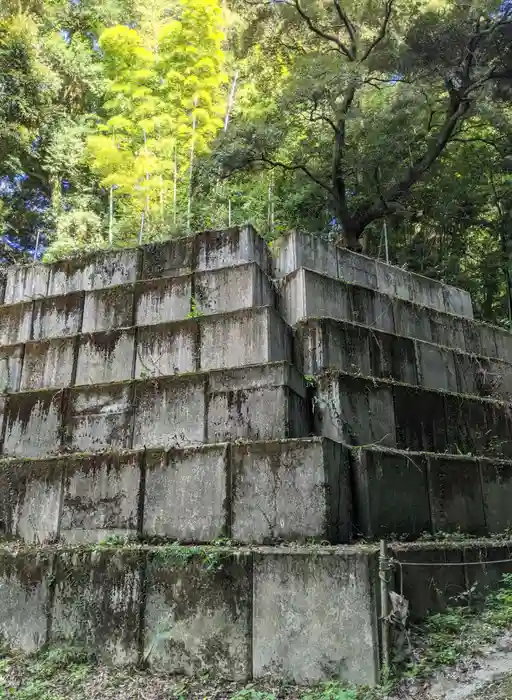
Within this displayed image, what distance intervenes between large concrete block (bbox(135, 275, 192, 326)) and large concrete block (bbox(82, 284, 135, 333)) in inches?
4.8

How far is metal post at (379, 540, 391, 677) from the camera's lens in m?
4.26

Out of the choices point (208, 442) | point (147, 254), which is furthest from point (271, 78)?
point (208, 442)

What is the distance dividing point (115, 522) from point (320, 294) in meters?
3.96

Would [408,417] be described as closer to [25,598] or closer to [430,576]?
[430,576]

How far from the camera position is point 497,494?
707 centimetres

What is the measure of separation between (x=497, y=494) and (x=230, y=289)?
13.8 feet

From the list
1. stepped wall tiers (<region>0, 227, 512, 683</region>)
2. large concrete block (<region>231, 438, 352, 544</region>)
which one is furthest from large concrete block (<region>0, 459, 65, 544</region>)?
large concrete block (<region>231, 438, 352, 544</region>)

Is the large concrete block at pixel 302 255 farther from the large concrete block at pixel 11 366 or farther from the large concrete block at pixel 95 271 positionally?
the large concrete block at pixel 11 366

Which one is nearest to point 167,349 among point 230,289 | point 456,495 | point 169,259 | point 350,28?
point 230,289

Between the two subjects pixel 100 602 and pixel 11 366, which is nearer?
pixel 100 602

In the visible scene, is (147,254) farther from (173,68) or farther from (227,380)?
(173,68)

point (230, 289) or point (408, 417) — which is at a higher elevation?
point (230, 289)

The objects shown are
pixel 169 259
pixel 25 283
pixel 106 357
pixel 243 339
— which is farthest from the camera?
pixel 25 283

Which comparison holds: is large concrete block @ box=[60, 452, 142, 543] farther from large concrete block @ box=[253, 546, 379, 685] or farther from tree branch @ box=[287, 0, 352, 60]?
tree branch @ box=[287, 0, 352, 60]
